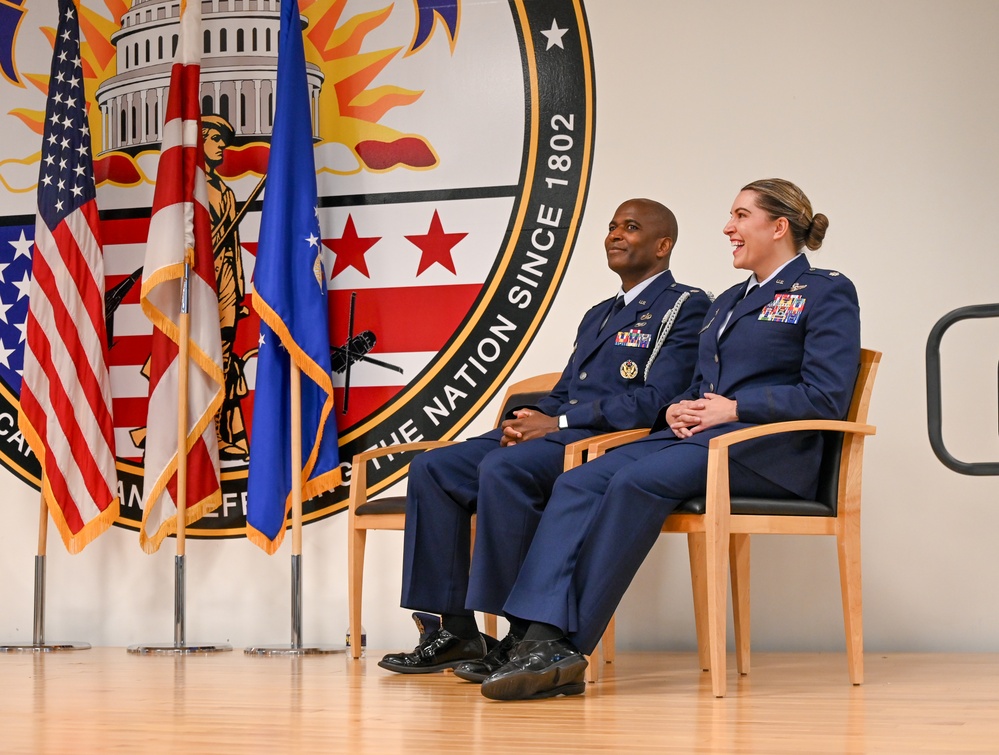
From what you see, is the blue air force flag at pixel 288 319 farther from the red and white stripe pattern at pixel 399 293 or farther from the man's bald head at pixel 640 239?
the man's bald head at pixel 640 239

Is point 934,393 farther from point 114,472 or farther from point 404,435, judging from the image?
point 114,472

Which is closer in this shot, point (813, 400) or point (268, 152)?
point (813, 400)

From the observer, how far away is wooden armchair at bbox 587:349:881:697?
100 inches

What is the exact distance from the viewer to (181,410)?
156 inches

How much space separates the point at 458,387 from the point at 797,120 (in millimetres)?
1425

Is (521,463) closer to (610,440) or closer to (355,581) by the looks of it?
(610,440)

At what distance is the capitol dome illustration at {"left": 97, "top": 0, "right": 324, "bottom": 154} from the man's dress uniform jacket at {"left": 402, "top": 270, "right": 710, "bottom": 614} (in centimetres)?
155

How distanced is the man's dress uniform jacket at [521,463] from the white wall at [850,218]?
71 centimetres

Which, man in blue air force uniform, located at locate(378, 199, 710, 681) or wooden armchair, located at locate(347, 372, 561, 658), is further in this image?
wooden armchair, located at locate(347, 372, 561, 658)

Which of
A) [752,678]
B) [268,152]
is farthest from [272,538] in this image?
[752,678]

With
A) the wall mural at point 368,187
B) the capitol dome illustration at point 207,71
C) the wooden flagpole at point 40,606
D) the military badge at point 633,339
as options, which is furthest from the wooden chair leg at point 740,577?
the wooden flagpole at point 40,606

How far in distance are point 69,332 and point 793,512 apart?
2.61 metres

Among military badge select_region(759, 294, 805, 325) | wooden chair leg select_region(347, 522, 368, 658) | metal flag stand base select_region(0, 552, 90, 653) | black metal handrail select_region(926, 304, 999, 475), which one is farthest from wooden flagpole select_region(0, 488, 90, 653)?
black metal handrail select_region(926, 304, 999, 475)

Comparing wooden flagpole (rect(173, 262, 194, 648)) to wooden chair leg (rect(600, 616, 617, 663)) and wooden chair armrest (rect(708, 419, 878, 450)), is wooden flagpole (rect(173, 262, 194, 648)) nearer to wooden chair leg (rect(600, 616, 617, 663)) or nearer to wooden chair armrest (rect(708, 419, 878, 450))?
wooden chair leg (rect(600, 616, 617, 663))
